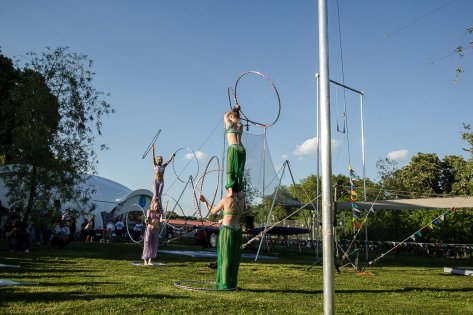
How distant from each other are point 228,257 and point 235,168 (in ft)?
4.89

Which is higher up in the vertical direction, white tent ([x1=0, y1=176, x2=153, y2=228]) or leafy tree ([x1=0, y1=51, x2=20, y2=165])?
leafy tree ([x1=0, y1=51, x2=20, y2=165])

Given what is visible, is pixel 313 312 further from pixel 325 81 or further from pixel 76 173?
pixel 76 173

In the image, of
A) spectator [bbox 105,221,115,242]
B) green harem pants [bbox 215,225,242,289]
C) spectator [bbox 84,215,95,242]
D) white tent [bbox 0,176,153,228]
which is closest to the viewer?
green harem pants [bbox 215,225,242,289]

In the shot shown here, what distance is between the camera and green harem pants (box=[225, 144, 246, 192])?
7.73 m

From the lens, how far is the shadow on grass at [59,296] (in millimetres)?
5684

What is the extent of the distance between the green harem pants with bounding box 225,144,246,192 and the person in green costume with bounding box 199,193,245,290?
17 centimetres

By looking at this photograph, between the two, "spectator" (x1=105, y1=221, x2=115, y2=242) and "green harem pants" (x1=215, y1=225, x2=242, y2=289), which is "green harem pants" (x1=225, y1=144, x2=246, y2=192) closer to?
"green harem pants" (x1=215, y1=225, x2=242, y2=289)

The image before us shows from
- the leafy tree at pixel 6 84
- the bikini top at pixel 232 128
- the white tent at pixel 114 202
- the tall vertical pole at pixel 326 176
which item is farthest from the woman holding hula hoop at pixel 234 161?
the white tent at pixel 114 202

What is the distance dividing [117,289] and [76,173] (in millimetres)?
16987

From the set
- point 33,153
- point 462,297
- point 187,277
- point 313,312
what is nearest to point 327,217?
point 313,312

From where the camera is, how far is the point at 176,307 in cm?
552

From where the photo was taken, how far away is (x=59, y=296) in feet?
19.7

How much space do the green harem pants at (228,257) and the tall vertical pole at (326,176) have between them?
3915 millimetres

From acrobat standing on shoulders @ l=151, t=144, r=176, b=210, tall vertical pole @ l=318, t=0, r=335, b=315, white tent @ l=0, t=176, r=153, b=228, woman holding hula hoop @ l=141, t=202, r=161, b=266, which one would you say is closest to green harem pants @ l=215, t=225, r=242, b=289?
tall vertical pole @ l=318, t=0, r=335, b=315
